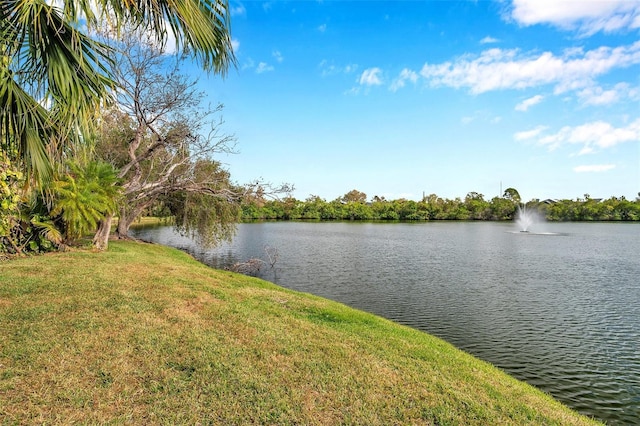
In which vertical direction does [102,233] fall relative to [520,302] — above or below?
above

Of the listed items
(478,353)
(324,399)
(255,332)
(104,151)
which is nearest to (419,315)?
(478,353)

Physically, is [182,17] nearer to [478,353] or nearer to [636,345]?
[478,353]

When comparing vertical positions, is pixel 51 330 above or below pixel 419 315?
above

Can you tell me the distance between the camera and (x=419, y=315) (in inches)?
553

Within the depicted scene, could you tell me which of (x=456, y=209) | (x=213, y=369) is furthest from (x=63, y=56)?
(x=456, y=209)

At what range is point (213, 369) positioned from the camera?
17.7 feet

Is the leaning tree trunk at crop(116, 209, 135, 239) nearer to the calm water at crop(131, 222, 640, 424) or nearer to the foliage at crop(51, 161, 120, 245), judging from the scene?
the calm water at crop(131, 222, 640, 424)

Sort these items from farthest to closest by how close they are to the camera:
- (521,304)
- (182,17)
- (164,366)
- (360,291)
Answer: (360,291), (521,304), (164,366), (182,17)

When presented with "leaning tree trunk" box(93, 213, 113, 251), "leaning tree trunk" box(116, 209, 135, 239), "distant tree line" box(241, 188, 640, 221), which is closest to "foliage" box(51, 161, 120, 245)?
"leaning tree trunk" box(93, 213, 113, 251)

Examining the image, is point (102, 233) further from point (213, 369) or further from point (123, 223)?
point (213, 369)

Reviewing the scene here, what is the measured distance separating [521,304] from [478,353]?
6555 mm

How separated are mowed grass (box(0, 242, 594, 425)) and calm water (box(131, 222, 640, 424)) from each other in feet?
12.7

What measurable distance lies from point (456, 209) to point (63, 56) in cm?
12209

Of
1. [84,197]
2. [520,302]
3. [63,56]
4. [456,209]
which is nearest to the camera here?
[63,56]
